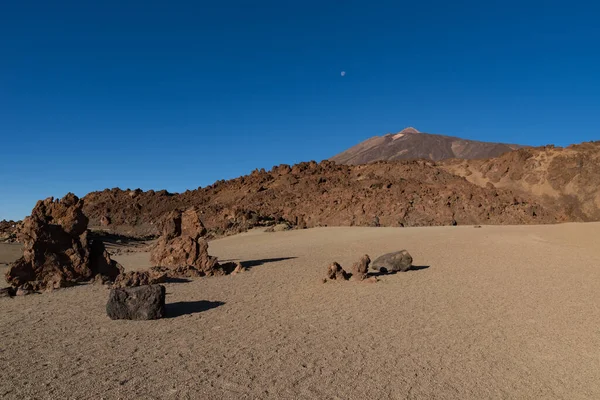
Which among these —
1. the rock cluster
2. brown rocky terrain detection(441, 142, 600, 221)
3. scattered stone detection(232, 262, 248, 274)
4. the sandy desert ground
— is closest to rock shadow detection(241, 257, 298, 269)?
scattered stone detection(232, 262, 248, 274)

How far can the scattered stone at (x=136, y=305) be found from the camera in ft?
22.7

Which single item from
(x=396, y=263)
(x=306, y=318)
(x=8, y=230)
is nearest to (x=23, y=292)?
(x=306, y=318)

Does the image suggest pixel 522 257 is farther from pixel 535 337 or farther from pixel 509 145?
pixel 509 145

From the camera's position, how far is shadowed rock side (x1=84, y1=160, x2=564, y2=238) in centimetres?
2748

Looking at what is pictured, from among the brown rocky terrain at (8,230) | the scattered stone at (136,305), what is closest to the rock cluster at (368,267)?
the scattered stone at (136,305)

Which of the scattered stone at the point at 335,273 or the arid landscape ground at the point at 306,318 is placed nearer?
the arid landscape ground at the point at 306,318

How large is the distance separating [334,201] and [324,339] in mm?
25642

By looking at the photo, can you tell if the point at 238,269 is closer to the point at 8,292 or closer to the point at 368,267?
the point at 368,267

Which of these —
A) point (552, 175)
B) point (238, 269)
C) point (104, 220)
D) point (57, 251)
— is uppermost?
point (104, 220)

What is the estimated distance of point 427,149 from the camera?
12725cm

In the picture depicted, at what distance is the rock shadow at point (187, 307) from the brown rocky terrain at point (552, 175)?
27.7 meters

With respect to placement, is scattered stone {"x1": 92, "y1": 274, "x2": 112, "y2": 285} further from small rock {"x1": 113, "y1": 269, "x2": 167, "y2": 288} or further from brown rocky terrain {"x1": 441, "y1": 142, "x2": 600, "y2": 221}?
brown rocky terrain {"x1": 441, "y1": 142, "x2": 600, "y2": 221}

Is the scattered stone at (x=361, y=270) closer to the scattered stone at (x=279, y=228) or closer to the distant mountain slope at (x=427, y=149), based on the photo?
the scattered stone at (x=279, y=228)

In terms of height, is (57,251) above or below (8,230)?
below
